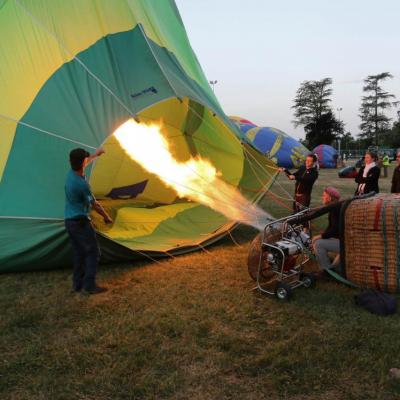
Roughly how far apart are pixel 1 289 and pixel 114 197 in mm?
3675

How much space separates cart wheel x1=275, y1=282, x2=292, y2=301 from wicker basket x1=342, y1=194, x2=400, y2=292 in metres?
0.62

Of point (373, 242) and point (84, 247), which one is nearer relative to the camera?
point (373, 242)

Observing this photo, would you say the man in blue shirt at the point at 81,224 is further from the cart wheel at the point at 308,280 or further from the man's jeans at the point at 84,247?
the cart wheel at the point at 308,280


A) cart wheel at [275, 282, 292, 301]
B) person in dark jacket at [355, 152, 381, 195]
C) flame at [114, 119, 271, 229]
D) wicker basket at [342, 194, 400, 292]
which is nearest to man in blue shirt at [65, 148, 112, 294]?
cart wheel at [275, 282, 292, 301]

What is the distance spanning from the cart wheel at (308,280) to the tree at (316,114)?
51.0 metres

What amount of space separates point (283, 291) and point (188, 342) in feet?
3.78

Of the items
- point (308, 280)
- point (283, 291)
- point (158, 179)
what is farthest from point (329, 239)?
point (158, 179)

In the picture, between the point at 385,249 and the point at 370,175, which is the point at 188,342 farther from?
the point at 370,175

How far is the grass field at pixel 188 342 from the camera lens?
2605mm

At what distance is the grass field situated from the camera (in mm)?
2605

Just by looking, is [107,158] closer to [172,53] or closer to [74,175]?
[172,53]

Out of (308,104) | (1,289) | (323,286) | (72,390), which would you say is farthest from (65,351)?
(308,104)

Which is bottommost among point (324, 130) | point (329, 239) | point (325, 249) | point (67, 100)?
point (324, 130)

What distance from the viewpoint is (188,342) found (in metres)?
3.16
